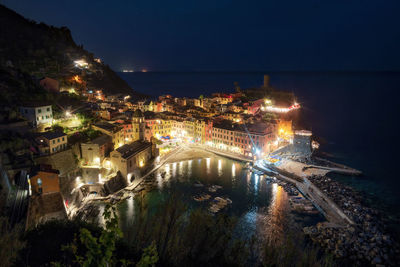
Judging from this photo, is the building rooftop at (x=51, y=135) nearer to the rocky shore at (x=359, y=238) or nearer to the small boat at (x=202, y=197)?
the small boat at (x=202, y=197)

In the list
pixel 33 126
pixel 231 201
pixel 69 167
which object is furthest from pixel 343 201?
pixel 33 126

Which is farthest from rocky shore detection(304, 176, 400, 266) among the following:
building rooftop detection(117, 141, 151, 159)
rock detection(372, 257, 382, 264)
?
building rooftop detection(117, 141, 151, 159)

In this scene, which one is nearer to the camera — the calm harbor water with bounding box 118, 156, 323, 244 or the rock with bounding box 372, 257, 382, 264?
the rock with bounding box 372, 257, 382, 264

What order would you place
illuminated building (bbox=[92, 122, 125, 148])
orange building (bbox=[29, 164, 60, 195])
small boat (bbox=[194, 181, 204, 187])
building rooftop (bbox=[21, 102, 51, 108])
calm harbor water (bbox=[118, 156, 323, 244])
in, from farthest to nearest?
1. illuminated building (bbox=[92, 122, 125, 148])
2. small boat (bbox=[194, 181, 204, 187])
3. building rooftop (bbox=[21, 102, 51, 108])
4. calm harbor water (bbox=[118, 156, 323, 244])
5. orange building (bbox=[29, 164, 60, 195])

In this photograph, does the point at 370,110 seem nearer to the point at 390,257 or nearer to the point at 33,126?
the point at 390,257

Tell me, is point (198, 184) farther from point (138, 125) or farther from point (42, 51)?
point (42, 51)

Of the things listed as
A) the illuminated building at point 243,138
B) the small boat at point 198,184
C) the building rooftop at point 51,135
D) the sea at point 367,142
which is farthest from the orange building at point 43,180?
the sea at point 367,142

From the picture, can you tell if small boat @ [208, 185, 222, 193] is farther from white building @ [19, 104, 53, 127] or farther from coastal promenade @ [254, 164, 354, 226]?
white building @ [19, 104, 53, 127]
